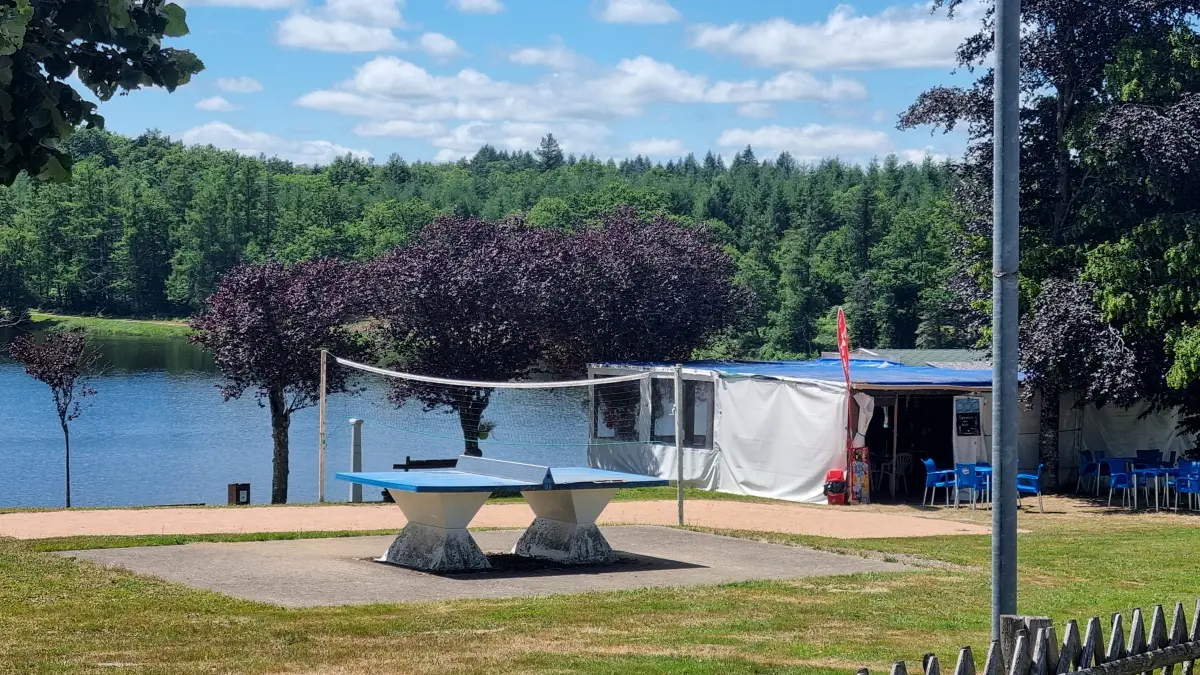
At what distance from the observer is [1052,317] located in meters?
22.8

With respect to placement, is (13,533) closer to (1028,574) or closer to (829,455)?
(1028,574)

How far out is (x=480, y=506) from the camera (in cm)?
1270

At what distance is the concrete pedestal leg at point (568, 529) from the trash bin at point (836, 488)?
948cm

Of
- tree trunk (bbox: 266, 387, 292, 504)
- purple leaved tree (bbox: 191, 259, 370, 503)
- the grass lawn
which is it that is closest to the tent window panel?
purple leaved tree (bbox: 191, 259, 370, 503)

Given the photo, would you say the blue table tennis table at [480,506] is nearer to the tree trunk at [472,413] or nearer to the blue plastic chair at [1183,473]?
the blue plastic chair at [1183,473]

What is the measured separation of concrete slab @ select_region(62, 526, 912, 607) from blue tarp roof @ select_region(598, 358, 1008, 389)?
818 cm

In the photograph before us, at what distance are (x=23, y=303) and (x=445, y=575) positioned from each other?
289 ft

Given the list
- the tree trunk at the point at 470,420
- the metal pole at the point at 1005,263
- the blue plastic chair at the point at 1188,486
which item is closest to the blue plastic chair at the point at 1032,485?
the blue plastic chair at the point at 1188,486

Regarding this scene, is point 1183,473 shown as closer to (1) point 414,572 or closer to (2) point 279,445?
(1) point 414,572

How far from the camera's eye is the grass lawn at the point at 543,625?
7891 millimetres

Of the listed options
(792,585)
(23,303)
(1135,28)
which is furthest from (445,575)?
(23,303)

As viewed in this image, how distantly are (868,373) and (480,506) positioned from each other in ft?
41.2

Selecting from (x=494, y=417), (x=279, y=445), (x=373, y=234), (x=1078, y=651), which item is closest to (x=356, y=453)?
(x=279, y=445)

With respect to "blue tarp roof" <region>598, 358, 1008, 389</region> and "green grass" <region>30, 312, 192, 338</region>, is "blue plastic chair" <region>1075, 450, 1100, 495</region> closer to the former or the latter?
"blue tarp roof" <region>598, 358, 1008, 389</region>
